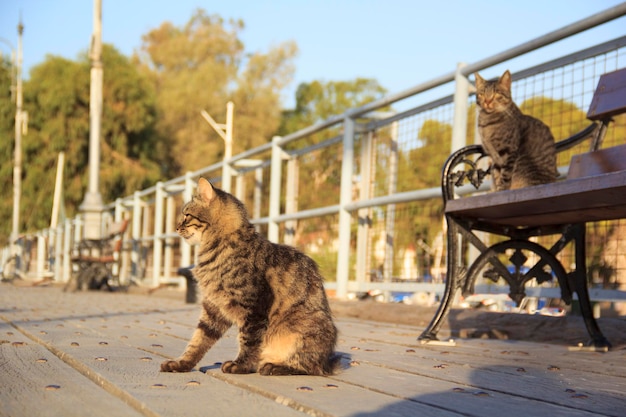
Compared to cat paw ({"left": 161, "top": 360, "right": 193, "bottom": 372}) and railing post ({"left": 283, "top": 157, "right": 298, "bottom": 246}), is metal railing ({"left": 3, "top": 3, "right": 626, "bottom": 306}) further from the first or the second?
cat paw ({"left": 161, "top": 360, "right": 193, "bottom": 372})

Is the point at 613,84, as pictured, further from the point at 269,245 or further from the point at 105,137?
the point at 105,137

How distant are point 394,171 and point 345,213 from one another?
70cm

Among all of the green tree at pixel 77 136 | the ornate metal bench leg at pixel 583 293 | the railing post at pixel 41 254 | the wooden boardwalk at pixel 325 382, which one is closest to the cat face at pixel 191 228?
the wooden boardwalk at pixel 325 382

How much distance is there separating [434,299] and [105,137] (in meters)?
30.1

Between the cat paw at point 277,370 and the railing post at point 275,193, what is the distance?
5631 mm

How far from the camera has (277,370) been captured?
293 cm

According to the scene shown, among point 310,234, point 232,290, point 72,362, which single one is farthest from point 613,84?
point 310,234

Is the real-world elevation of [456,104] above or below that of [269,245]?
above

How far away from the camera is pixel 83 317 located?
6207 mm

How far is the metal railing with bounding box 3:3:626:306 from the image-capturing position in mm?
4781

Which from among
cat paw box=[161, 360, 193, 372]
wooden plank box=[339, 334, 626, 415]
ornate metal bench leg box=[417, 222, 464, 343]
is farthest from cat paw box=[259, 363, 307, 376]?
ornate metal bench leg box=[417, 222, 464, 343]

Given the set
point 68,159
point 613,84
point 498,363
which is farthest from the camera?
point 68,159

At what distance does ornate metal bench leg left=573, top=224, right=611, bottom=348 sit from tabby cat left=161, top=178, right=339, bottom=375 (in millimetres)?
1628

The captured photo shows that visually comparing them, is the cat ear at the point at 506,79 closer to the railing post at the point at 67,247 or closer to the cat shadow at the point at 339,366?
the cat shadow at the point at 339,366
